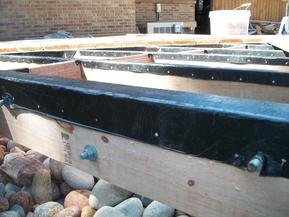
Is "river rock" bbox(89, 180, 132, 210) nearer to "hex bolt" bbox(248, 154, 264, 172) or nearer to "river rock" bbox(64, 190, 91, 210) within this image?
"river rock" bbox(64, 190, 91, 210)

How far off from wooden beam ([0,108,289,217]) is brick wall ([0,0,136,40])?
376 inches

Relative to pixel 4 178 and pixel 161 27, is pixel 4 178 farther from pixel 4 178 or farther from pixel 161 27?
pixel 161 27

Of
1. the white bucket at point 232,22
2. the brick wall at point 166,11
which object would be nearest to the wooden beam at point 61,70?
the white bucket at point 232,22

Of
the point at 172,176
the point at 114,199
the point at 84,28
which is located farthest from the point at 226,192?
the point at 84,28

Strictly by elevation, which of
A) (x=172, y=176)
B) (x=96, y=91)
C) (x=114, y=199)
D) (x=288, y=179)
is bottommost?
(x=114, y=199)

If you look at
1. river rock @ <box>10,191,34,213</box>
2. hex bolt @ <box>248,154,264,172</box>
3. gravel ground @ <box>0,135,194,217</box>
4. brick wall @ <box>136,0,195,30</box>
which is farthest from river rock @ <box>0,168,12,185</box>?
brick wall @ <box>136,0,195,30</box>

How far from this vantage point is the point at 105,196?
3.21 meters

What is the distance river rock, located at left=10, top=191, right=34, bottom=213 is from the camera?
3.27 meters

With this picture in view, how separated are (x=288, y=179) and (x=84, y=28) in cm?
1109

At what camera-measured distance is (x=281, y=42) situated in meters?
4.09

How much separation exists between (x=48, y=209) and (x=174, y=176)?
2.23 metres

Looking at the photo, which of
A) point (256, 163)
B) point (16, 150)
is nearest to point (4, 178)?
point (16, 150)

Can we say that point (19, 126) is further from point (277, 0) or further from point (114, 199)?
point (277, 0)

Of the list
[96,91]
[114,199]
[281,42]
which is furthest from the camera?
[281,42]
